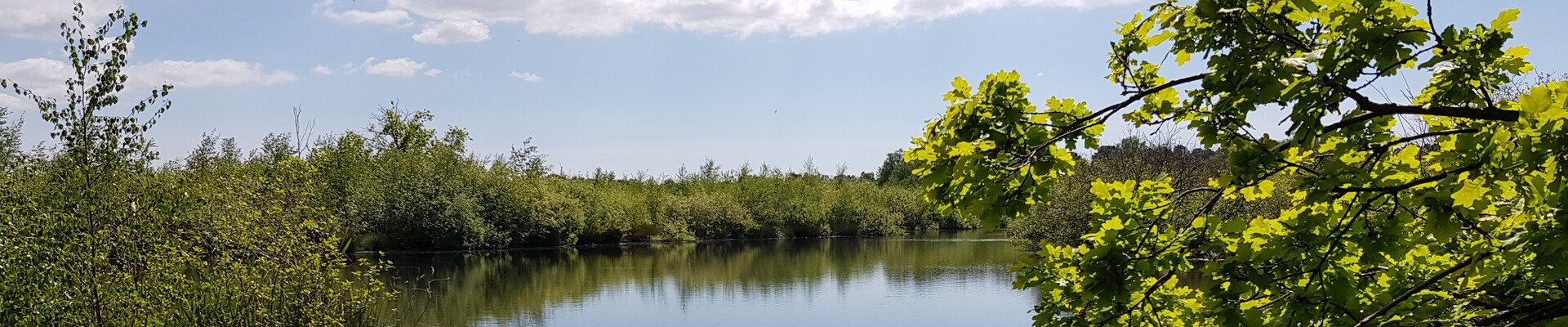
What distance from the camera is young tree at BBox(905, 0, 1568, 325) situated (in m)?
2.48

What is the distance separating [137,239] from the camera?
8312 millimetres

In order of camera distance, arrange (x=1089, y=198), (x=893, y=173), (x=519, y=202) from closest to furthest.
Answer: (x=1089, y=198) < (x=519, y=202) < (x=893, y=173)

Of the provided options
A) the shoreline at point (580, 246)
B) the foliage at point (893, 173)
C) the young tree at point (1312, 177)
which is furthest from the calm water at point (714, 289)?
the foliage at point (893, 173)

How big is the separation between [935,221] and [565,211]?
82.0 feet

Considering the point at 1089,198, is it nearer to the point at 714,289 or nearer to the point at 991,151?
the point at 714,289

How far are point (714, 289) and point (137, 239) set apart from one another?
61.3 feet

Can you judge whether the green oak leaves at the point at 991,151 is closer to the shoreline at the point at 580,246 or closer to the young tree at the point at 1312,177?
the young tree at the point at 1312,177

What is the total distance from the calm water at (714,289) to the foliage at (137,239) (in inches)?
107

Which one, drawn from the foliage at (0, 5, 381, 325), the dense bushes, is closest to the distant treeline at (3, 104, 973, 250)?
the dense bushes

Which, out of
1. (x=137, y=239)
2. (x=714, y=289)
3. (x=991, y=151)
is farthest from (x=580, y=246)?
(x=991, y=151)

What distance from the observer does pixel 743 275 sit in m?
30.2

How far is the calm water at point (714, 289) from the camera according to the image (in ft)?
66.5

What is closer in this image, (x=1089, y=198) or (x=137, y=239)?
(x=137, y=239)

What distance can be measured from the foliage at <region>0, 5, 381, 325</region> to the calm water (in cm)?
271
